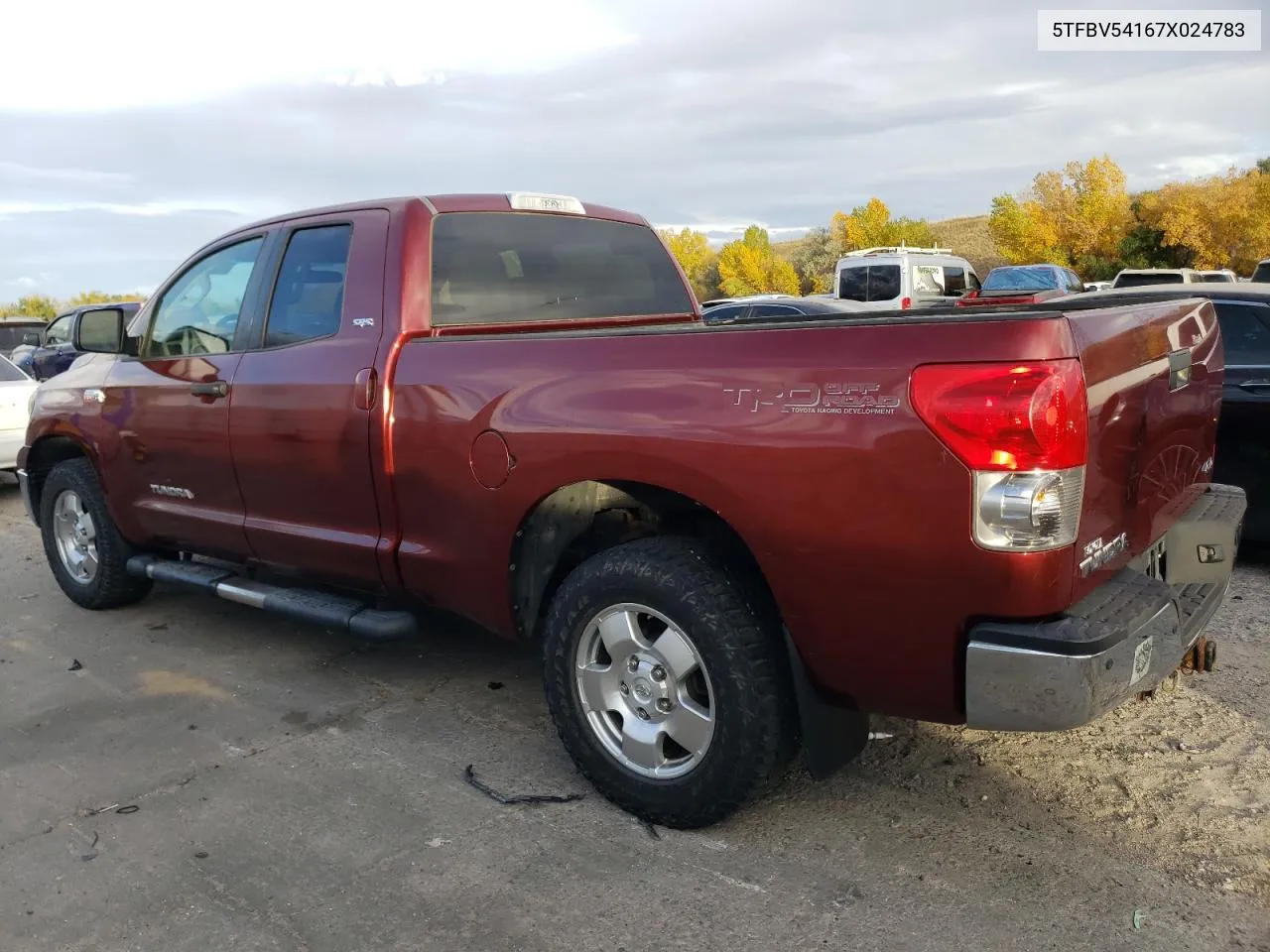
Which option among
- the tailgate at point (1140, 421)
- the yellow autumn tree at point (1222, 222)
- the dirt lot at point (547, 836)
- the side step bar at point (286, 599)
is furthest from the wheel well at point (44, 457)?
the yellow autumn tree at point (1222, 222)

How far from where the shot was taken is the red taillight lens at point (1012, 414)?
2.50 meters

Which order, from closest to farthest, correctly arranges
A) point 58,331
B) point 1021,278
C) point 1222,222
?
point 58,331 < point 1021,278 < point 1222,222

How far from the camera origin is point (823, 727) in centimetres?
304

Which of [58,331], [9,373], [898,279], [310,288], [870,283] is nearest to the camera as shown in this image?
[310,288]

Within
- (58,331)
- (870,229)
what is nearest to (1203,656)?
(58,331)

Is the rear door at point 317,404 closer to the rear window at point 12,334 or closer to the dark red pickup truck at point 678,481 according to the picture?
the dark red pickup truck at point 678,481

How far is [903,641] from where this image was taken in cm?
276

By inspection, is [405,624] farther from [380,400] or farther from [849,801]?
[849,801]

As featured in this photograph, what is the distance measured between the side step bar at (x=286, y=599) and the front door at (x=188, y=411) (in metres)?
0.12

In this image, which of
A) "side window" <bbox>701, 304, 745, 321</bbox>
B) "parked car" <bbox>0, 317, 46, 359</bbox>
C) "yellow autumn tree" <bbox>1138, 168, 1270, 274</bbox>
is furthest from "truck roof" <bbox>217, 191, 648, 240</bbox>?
"yellow autumn tree" <bbox>1138, 168, 1270, 274</bbox>

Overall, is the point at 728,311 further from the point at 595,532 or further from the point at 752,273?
the point at 752,273

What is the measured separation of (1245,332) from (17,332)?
21383 mm

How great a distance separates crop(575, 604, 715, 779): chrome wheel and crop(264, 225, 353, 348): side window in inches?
69.1

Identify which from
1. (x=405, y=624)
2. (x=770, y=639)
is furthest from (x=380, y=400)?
(x=770, y=639)
